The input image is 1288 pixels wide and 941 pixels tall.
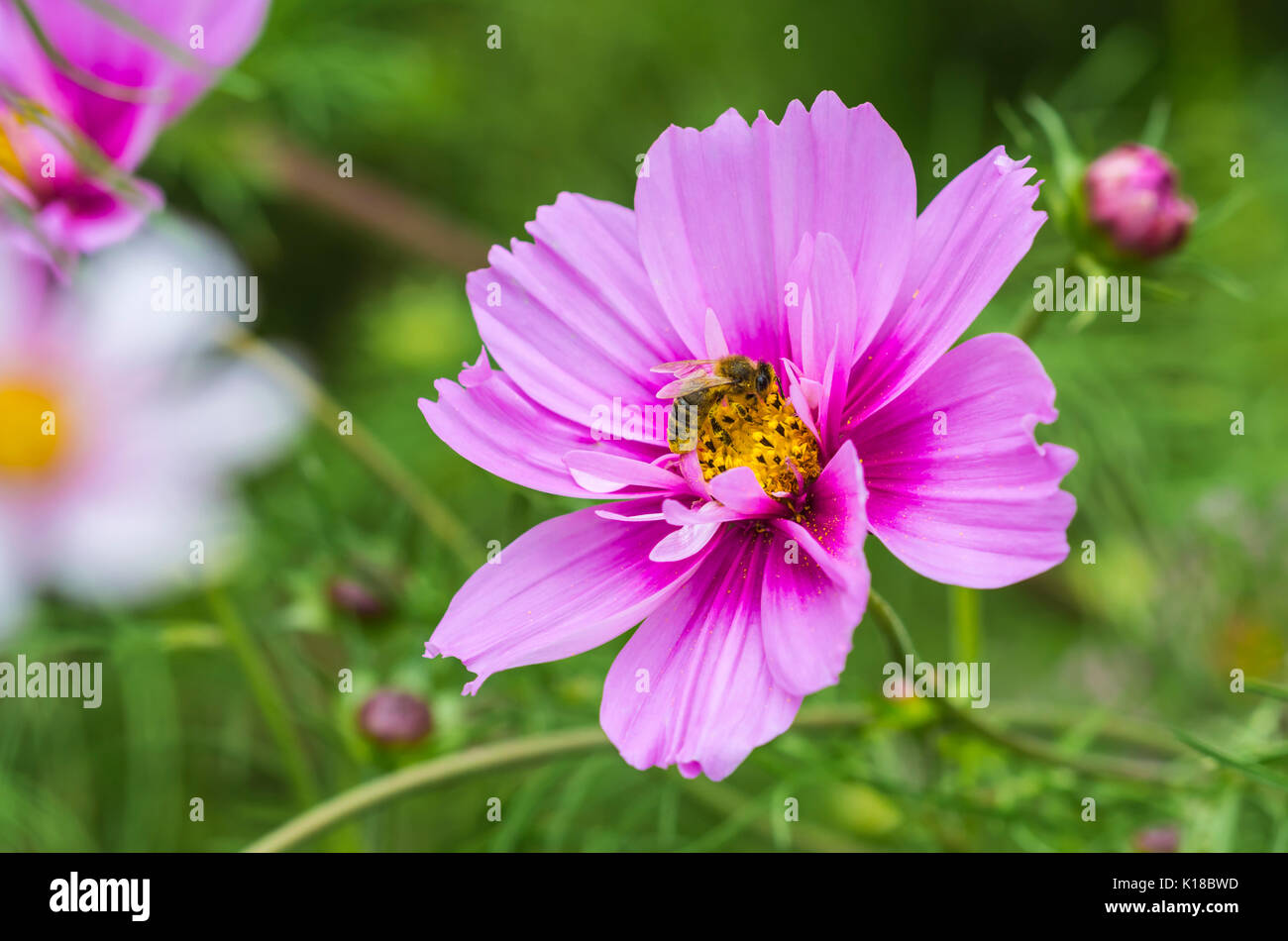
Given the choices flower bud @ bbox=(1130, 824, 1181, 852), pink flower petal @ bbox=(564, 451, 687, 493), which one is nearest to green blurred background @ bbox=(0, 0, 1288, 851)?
flower bud @ bbox=(1130, 824, 1181, 852)

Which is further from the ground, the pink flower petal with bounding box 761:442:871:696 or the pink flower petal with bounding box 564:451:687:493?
the pink flower petal with bounding box 564:451:687:493

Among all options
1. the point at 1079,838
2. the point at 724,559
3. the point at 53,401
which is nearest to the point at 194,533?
the point at 53,401

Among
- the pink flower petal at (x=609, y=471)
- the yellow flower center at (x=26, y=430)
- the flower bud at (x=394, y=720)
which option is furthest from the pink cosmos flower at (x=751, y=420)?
the yellow flower center at (x=26, y=430)

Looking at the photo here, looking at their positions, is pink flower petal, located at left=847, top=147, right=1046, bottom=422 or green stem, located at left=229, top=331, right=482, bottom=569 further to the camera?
green stem, located at left=229, top=331, right=482, bottom=569

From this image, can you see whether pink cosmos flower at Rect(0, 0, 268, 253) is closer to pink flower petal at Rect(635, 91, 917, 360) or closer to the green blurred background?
the green blurred background

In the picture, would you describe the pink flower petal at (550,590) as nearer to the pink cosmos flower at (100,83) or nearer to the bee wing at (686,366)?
the bee wing at (686,366)
